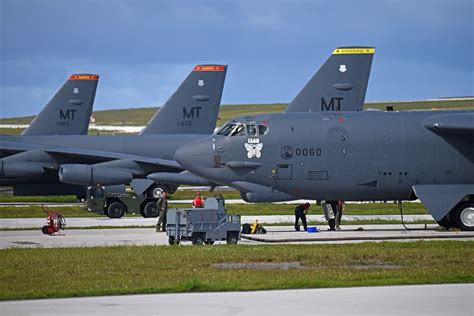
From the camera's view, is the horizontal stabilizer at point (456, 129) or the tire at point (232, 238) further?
the horizontal stabilizer at point (456, 129)

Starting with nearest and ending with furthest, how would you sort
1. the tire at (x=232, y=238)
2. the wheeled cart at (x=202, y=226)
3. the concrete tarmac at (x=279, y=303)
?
the concrete tarmac at (x=279, y=303), the wheeled cart at (x=202, y=226), the tire at (x=232, y=238)

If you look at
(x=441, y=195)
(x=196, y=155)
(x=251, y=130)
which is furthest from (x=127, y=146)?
(x=441, y=195)

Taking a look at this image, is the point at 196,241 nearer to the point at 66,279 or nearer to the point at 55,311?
the point at 66,279

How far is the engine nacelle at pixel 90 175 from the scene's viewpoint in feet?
161

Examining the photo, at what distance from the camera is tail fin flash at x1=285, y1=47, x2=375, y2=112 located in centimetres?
4172

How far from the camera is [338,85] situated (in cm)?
4178

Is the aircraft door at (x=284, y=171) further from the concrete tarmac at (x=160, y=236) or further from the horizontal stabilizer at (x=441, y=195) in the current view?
the horizontal stabilizer at (x=441, y=195)

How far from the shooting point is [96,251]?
25859 mm

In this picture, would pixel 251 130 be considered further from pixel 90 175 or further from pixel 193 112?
pixel 193 112

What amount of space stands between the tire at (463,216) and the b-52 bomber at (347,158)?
0.03 m

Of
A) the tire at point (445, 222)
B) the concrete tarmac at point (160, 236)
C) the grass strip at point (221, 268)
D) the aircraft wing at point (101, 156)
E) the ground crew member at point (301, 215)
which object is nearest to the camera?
the grass strip at point (221, 268)

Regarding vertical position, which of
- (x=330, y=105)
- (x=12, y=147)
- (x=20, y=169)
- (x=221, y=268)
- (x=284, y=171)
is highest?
(x=330, y=105)

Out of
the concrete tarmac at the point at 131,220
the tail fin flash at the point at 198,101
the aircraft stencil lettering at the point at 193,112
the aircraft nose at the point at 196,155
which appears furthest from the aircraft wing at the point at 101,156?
the aircraft nose at the point at 196,155

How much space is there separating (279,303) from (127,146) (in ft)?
131
